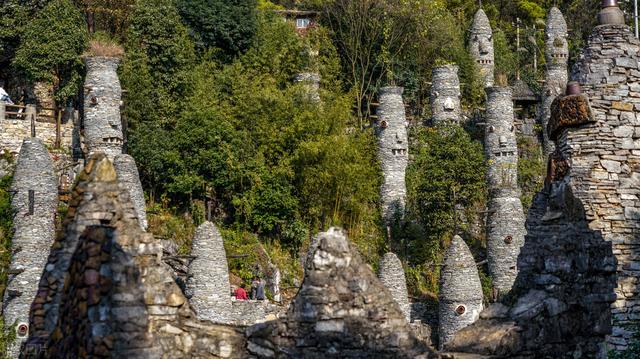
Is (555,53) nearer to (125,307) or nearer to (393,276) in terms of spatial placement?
(393,276)

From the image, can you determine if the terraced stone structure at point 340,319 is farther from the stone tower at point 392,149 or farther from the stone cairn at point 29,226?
the stone tower at point 392,149

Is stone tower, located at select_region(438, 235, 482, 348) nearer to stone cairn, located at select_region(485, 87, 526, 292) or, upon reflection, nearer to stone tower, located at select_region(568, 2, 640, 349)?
stone cairn, located at select_region(485, 87, 526, 292)

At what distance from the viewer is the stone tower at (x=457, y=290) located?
1345 inches

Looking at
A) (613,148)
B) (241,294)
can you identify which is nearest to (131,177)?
(241,294)

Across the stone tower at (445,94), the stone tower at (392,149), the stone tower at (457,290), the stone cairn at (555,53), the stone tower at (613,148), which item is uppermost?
the stone cairn at (555,53)

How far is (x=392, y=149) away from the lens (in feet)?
137

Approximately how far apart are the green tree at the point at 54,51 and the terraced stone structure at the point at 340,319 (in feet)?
103

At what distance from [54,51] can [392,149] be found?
1300 cm

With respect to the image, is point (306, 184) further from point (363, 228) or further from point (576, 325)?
point (576, 325)

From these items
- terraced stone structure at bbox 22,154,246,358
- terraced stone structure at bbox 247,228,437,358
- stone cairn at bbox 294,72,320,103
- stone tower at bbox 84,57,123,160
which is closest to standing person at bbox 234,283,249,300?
stone tower at bbox 84,57,123,160

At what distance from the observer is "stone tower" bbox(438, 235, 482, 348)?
34156 mm

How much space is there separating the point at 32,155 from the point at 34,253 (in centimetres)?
331

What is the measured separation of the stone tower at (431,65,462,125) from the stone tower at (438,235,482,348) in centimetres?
1137

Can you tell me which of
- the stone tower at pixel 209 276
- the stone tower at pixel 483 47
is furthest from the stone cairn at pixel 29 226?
the stone tower at pixel 483 47
